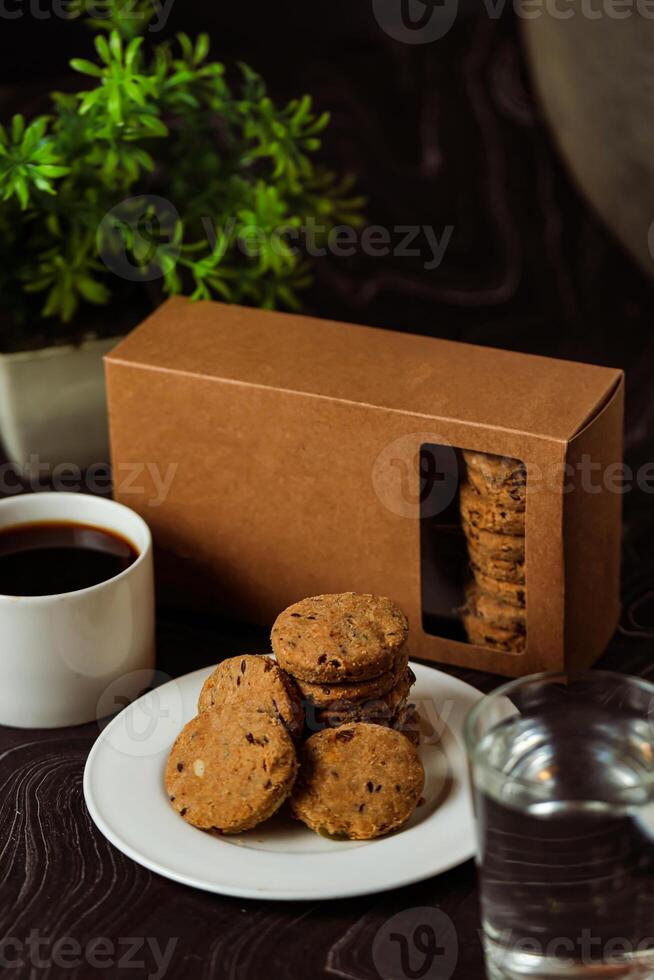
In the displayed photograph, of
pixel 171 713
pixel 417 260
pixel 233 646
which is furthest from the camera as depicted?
pixel 417 260

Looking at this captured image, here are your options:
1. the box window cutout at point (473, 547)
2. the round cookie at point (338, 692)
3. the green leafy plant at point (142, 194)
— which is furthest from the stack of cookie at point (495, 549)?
the green leafy plant at point (142, 194)

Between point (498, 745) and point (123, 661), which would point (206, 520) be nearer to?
point (123, 661)

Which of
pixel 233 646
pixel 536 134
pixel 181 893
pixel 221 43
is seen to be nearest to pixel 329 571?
pixel 233 646

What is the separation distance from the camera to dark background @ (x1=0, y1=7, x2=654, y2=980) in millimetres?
615

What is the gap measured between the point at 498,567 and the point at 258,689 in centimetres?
17

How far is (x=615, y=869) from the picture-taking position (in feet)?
1.75

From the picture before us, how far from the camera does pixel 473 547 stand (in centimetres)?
76

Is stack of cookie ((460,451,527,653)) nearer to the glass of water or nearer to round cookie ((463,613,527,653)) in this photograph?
round cookie ((463,613,527,653))

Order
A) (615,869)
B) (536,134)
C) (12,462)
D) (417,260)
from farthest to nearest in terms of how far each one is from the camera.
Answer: (536,134)
(417,260)
(12,462)
(615,869)

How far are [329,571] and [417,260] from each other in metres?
0.49

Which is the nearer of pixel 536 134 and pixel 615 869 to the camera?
pixel 615 869

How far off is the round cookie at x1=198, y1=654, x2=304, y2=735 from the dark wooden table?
0.28 ft

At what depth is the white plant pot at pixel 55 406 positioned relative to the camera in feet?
3.08

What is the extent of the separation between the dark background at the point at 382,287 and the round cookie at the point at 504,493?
0.38 feet
